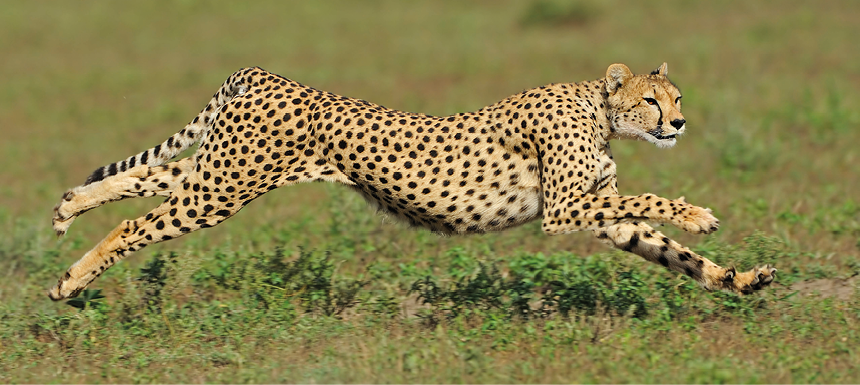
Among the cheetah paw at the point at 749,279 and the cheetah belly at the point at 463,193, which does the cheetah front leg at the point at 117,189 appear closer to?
the cheetah belly at the point at 463,193

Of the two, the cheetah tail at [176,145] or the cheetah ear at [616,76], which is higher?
the cheetah ear at [616,76]

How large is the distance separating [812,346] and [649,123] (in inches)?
59.4

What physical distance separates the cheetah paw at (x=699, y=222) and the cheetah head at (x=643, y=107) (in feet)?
1.88

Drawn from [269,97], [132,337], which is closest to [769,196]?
[269,97]

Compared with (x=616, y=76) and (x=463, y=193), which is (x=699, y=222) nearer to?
(x=616, y=76)

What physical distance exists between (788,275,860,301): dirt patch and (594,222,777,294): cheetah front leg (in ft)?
2.59

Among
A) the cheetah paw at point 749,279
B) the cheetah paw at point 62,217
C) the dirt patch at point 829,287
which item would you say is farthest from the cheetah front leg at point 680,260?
the cheetah paw at point 62,217

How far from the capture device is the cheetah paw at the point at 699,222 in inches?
204

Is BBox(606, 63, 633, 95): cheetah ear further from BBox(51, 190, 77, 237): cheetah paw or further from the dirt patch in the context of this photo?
BBox(51, 190, 77, 237): cheetah paw

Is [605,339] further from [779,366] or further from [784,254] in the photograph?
[784,254]

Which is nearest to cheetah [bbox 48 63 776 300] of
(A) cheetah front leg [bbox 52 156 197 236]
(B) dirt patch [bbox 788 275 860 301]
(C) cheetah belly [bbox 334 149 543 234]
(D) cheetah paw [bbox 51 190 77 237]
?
(C) cheetah belly [bbox 334 149 543 234]

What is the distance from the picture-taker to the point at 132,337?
573cm

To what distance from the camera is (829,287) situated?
254 inches

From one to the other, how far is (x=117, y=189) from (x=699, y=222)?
354 centimetres
